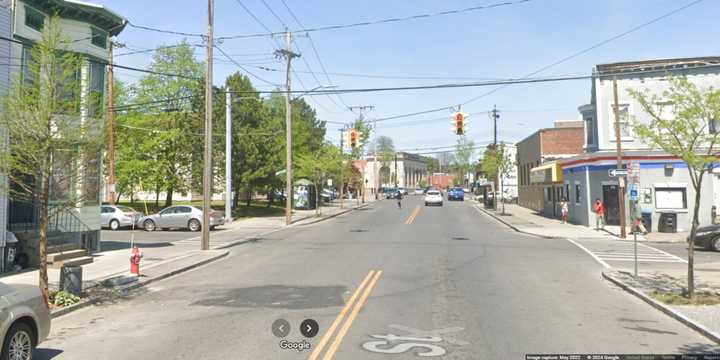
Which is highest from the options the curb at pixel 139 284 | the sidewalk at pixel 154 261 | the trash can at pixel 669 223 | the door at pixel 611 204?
the door at pixel 611 204

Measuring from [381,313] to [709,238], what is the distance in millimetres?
16377

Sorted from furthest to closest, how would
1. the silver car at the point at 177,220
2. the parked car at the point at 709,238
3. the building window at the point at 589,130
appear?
the building window at the point at 589,130 → the silver car at the point at 177,220 → the parked car at the point at 709,238

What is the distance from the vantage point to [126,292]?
481 inches

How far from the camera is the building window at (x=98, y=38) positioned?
18.4 m

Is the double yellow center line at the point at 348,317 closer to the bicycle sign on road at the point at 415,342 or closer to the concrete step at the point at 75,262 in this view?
the bicycle sign on road at the point at 415,342

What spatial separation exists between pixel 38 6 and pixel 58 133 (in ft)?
27.1

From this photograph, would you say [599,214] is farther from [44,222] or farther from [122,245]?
[44,222]

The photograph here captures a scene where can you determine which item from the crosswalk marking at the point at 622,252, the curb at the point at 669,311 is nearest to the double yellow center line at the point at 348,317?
the curb at the point at 669,311

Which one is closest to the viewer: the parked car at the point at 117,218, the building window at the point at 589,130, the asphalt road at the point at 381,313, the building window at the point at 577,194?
the asphalt road at the point at 381,313

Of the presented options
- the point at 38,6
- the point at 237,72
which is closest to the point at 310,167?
the point at 237,72

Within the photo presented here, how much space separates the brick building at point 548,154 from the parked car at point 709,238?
14675mm

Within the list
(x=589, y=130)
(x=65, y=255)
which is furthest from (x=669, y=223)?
(x=65, y=255)

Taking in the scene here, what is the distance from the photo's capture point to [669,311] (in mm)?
9664

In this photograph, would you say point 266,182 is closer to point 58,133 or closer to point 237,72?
point 237,72
